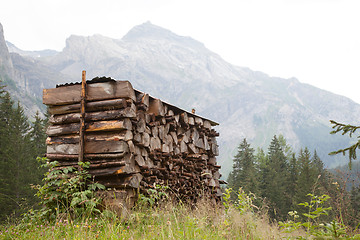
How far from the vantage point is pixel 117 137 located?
Answer: 557 centimetres

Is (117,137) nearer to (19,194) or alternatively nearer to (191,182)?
(191,182)

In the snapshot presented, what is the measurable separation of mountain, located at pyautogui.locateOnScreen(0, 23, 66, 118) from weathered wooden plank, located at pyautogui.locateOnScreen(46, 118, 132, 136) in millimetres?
127594

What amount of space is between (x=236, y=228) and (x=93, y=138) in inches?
120

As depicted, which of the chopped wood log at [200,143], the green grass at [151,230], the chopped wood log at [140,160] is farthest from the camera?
the chopped wood log at [200,143]

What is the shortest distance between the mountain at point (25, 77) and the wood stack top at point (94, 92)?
418 feet

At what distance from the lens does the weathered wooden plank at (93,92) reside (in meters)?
5.82

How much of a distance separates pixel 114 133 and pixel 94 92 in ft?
3.20

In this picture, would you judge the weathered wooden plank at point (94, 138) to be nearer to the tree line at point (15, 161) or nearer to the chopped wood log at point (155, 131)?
the chopped wood log at point (155, 131)

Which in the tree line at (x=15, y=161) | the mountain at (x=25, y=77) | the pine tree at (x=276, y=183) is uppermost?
the mountain at (x=25, y=77)

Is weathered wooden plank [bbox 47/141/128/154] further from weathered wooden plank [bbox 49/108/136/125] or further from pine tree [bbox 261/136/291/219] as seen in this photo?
pine tree [bbox 261/136/291/219]

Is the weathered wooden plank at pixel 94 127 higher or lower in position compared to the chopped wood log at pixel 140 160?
higher

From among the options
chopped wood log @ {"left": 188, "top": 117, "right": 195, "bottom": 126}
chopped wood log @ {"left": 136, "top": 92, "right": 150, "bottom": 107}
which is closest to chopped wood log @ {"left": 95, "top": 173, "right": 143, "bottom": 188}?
chopped wood log @ {"left": 136, "top": 92, "right": 150, "bottom": 107}

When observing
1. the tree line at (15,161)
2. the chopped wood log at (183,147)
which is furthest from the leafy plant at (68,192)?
the tree line at (15,161)

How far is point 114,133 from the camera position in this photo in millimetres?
5684
